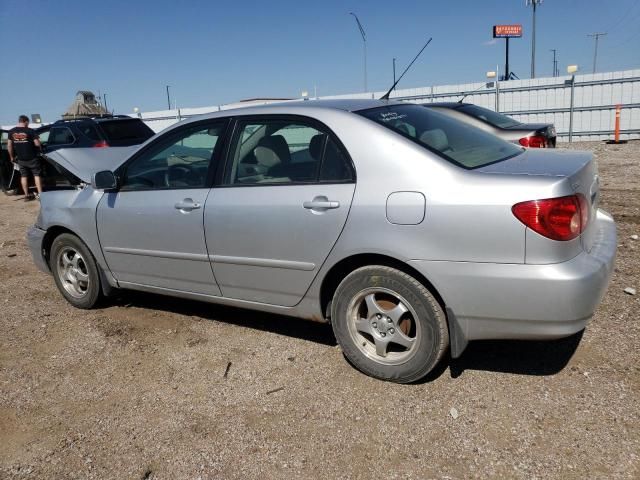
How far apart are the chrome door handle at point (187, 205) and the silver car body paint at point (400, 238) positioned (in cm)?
3

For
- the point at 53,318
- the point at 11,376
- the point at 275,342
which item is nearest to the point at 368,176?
the point at 275,342

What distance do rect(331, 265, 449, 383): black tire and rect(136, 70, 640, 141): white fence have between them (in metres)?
14.4

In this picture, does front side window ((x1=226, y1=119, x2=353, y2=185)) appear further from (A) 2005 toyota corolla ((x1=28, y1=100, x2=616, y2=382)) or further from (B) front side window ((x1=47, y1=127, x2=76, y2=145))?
(B) front side window ((x1=47, y1=127, x2=76, y2=145))

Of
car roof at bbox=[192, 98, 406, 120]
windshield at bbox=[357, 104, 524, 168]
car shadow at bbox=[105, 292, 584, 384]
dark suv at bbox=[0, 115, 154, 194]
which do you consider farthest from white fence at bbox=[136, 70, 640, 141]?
windshield at bbox=[357, 104, 524, 168]

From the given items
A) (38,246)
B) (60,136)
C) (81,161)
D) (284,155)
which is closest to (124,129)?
(60,136)

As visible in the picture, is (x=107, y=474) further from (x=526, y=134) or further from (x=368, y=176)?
(x=526, y=134)

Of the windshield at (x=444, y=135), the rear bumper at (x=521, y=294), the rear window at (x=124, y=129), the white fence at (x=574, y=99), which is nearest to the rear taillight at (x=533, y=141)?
the windshield at (x=444, y=135)

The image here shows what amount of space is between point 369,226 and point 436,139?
708 millimetres

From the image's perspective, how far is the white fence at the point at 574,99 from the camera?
17531mm

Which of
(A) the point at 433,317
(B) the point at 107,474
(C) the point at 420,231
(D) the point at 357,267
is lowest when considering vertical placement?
(B) the point at 107,474

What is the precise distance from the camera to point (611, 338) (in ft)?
11.5

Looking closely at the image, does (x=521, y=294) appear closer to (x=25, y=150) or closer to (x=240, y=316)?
(x=240, y=316)

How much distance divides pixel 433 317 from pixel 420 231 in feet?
1.55

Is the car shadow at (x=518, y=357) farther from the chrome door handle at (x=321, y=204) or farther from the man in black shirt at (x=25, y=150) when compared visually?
the man in black shirt at (x=25, y=150)
